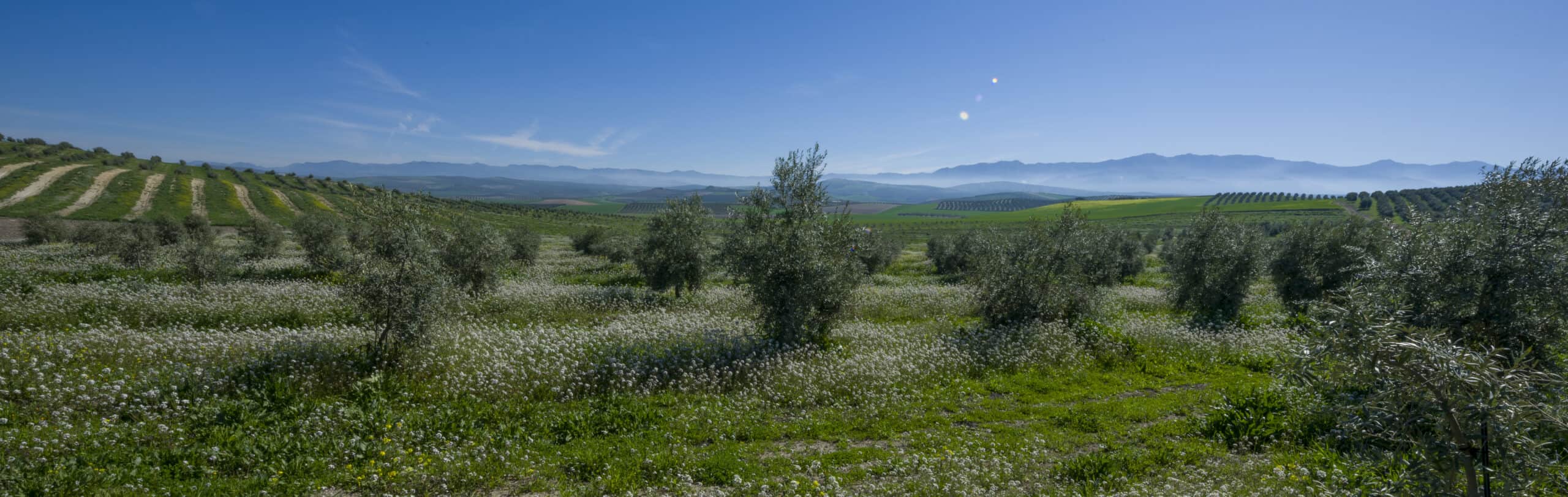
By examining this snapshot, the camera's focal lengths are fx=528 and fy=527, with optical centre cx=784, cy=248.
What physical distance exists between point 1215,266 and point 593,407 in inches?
1122

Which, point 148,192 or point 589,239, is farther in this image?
point 148,192

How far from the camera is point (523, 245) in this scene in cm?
4028

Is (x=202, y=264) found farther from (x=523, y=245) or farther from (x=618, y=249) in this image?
(x=618, y=249)

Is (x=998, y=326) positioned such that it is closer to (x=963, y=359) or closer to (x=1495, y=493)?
(x=963, y=359)

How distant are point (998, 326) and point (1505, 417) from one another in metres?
17.0

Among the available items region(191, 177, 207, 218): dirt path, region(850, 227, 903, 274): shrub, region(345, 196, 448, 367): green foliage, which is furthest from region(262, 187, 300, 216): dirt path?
region(345, 196, 448, 367): green foliage

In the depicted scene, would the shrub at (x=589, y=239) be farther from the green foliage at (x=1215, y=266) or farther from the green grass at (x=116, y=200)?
the green grass at (x=116, y=200)

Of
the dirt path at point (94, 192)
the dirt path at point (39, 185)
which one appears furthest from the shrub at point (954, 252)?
the dirt path at point (39, 185)

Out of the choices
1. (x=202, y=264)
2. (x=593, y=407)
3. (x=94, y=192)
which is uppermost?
(x=94, y=192)

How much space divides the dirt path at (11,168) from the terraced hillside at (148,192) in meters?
0.06

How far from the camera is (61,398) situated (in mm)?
9391

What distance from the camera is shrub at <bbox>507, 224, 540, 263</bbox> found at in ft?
132

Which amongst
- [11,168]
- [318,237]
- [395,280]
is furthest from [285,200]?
[395,280]

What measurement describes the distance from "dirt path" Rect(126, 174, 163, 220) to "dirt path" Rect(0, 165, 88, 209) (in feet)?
25.0
